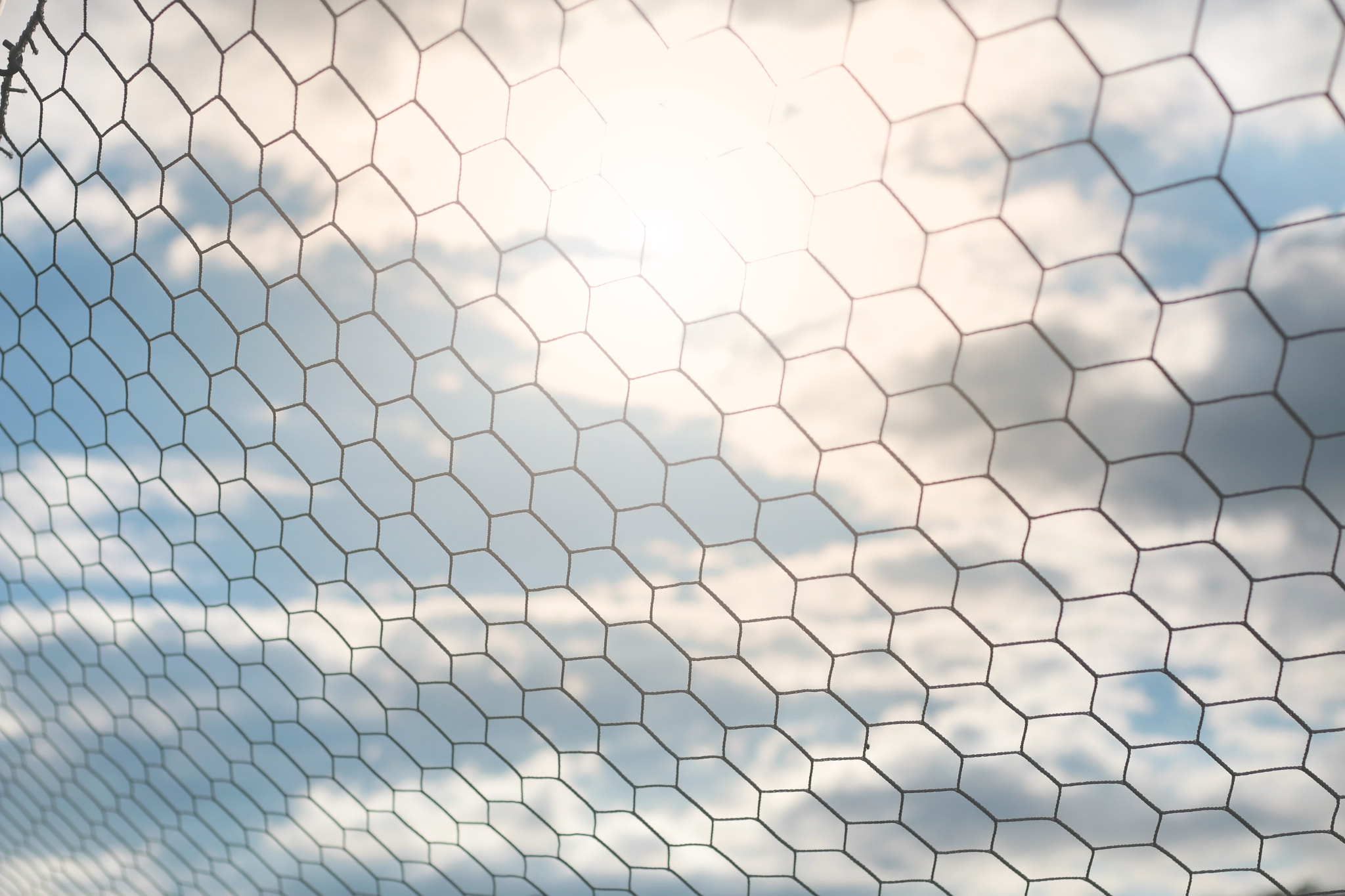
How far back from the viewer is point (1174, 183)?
1.08 meters

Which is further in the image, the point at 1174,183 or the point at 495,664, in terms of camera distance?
the point at 495,664

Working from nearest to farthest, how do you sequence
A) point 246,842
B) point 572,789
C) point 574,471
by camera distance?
1. point 574,471
2. point 572,789
3. point 246,842

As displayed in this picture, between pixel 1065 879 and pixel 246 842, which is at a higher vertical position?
pixel 1065 879

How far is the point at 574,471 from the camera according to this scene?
139 cm

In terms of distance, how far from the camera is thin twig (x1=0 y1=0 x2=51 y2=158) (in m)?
1.43

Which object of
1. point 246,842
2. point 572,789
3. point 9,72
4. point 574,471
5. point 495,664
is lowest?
point 246,842

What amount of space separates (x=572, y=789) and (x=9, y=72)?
1.37 m

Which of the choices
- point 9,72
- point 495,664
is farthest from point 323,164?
point 495,664

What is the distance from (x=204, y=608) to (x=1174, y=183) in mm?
1557

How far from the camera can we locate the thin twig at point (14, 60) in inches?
56.2

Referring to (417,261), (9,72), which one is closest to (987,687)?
(417,261)

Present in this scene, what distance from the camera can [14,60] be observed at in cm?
145

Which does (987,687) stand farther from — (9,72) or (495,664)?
(9,72)

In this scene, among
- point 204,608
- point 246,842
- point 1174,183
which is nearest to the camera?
point 1174,183
